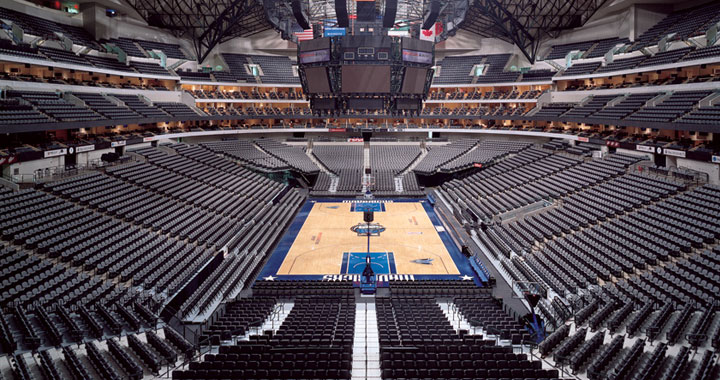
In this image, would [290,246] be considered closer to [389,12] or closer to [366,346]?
[389,12]

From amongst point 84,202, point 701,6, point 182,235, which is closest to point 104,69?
point 84,202

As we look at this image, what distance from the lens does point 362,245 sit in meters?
30.8

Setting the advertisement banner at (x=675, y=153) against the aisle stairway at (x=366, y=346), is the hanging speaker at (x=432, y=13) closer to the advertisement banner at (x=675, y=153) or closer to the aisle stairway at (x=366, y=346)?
the aisle stairway at (x=366, y=346)

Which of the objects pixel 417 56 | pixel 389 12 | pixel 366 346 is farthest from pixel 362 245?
pixel 366 346

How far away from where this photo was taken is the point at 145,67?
Result: 45.4 metres

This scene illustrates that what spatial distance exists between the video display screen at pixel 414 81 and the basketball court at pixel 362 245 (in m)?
7.41

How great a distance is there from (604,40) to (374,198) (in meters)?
30.1

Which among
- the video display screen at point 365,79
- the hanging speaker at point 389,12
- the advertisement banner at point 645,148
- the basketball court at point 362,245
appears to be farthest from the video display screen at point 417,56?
the advertisement banner at point 645,148

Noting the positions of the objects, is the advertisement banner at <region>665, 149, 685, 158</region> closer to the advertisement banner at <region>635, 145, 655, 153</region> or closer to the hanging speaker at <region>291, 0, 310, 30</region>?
the advertisement banner at <region>635, 145, 655, 153</region>

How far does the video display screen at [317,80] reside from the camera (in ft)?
74.5

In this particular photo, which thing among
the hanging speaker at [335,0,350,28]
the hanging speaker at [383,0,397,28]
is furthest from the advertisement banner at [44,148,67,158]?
the hanging speaker at [383,0,397,28]

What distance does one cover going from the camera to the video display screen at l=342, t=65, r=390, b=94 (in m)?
22.3

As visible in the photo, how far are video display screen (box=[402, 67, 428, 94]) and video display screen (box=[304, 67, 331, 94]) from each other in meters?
3.97

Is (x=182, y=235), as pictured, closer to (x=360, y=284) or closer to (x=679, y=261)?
(x=360, y=284)
